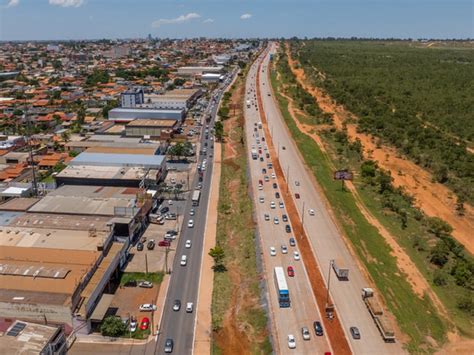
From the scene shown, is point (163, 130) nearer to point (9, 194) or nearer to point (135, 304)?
point (9, 194)

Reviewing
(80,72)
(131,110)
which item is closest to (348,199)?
(131,110)

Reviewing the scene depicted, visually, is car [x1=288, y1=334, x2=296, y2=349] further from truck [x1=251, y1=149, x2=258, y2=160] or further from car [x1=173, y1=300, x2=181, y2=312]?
truck [x1=251, y1=149, x2=258, y2=160]

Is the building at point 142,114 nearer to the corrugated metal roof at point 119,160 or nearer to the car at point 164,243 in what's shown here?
the corrugated metal roof at point 119,160

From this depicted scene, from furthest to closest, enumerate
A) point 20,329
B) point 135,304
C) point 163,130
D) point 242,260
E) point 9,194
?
point 163,130 < point 9,194 < point 242,260 < point 135,304 < point 20,329

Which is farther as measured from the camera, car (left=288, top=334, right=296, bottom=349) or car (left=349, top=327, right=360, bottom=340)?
car (left=349, top=327, right=360, bottom=340)

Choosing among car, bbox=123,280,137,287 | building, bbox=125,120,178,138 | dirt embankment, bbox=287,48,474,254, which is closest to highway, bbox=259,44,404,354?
dirt embankment, bbox=287,48,474,254

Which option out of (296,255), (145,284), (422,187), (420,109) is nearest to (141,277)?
(145,284)

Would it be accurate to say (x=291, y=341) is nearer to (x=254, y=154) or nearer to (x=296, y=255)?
(x=296, y=255)
